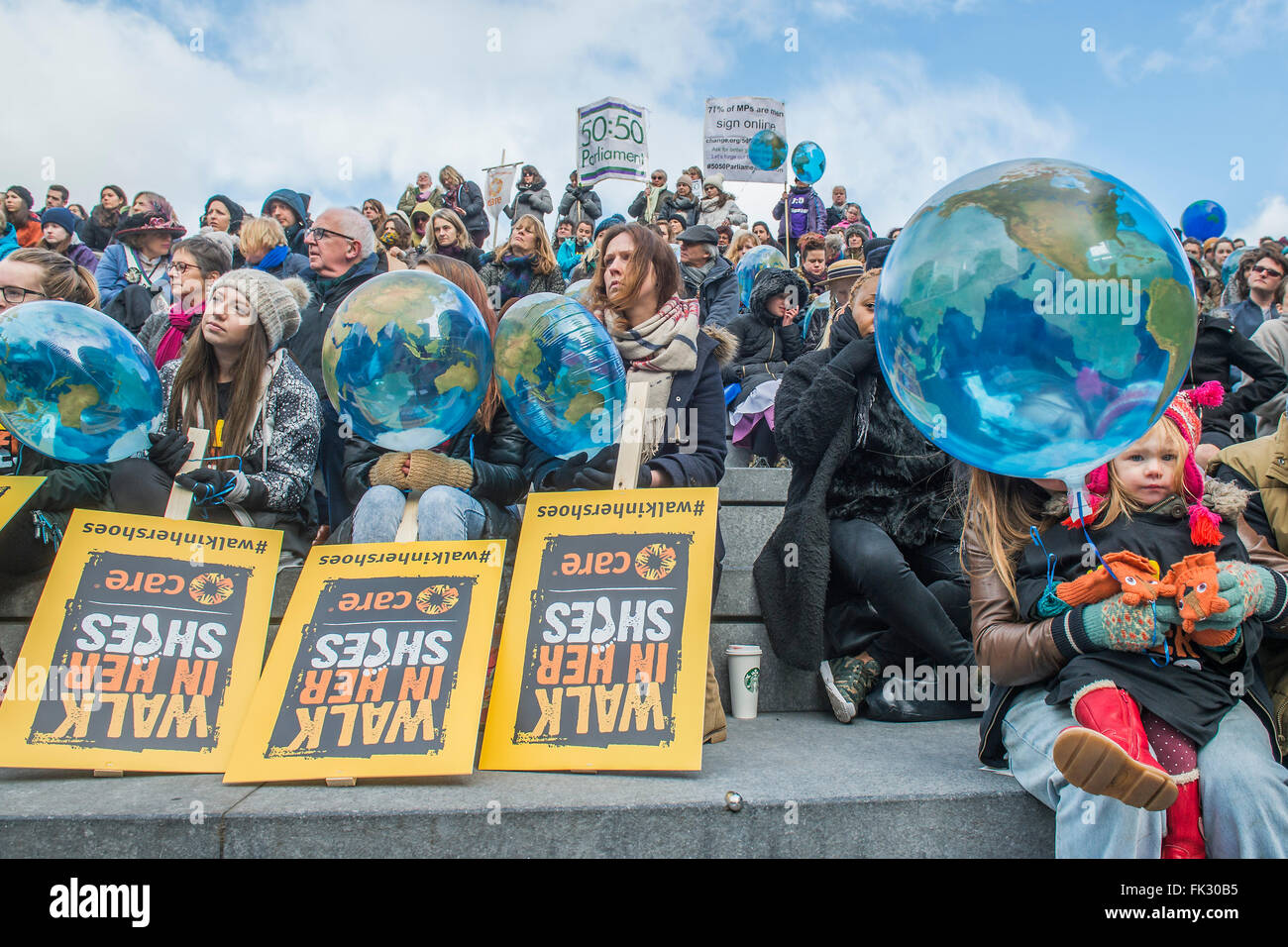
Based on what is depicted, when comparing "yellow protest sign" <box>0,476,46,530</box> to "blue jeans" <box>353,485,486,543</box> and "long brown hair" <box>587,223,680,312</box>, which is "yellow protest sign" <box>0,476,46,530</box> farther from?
"long brown hair" <box>587,223,680,312</box>

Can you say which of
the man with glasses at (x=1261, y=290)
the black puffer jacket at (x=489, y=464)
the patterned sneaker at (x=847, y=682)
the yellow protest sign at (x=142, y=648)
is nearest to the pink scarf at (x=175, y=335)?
the black puffer jacket at (x=489, y=464)

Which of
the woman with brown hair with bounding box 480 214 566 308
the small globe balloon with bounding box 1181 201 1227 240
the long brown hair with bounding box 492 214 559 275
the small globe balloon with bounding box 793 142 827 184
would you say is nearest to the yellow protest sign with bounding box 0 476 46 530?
the woman with brown hair with bounding box 480 214 566 308

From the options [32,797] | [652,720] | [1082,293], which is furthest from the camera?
[652,720]

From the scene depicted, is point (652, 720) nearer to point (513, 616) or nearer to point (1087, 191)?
point (513, 616)

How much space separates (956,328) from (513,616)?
1463 mm

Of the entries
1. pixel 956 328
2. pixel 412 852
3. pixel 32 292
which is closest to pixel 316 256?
pixel 32 292

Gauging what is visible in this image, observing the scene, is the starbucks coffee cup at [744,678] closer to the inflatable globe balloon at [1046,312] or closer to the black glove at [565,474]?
the black glove at [565,474]

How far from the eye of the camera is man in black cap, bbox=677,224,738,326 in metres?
7.29

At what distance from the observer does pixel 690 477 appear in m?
3.15

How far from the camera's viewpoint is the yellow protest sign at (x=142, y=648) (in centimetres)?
248

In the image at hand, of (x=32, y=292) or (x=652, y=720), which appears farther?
(x=32, y=292)

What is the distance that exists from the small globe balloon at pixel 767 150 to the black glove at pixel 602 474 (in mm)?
8186

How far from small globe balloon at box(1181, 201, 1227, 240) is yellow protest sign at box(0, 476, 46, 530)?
414 inches

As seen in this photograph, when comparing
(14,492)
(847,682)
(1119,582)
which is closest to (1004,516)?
(1119,582)
